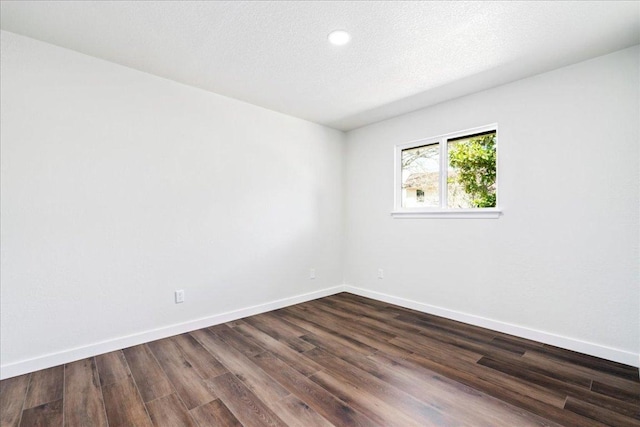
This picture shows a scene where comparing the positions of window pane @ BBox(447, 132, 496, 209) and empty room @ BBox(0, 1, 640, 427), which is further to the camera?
window pane @ BBox(447, 132, 496, 209)

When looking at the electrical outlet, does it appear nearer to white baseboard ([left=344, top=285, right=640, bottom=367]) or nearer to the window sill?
white baseboard ([left=344, top=285, right=640, bottom=367])

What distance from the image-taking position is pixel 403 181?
3873 millimetres

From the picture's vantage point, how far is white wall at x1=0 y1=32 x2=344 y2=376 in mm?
2137

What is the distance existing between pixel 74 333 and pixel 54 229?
83 centimetres

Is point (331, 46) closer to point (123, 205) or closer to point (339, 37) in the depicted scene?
point (339, 37)

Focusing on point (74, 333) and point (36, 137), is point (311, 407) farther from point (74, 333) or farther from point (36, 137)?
point (36, 137)

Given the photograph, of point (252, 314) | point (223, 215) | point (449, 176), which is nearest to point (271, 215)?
point (223, 215)

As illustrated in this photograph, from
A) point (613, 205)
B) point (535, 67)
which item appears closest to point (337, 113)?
point (535, 67)

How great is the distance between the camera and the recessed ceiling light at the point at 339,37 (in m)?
2.08

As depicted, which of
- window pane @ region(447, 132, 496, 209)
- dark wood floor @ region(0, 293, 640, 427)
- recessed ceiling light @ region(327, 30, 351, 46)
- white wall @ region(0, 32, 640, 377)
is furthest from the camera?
window pane @ region(447, 132, 496, 209)

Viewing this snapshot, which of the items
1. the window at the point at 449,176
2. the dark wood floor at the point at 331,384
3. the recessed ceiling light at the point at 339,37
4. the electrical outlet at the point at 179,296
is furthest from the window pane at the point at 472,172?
the electrical outlet at the point at 179,296

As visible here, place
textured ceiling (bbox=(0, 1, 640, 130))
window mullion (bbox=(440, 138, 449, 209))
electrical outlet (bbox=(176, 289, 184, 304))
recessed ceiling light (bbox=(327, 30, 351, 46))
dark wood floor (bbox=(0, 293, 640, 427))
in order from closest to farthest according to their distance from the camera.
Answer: dark wood floor (bbox=(0, 293, 640, 427)) < textured ceiling (bbox=(0, 1, 640, 130)) < recessed ceiling light (bbox=(327, 30, 351, 46)) < electrical outlet (bbox=(176, 289, 184, 304)) < window mullion (bbox=(440, 138, 449, 209))

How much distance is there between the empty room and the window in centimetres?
3

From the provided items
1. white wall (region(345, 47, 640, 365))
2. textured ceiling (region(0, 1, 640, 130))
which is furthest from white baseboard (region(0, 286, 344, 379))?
textured ceiling (region(0, 1, 640, 130))
